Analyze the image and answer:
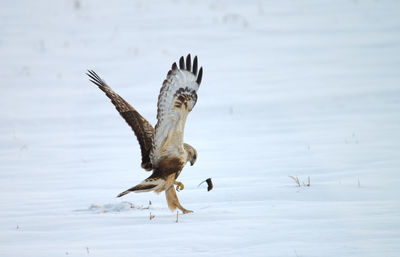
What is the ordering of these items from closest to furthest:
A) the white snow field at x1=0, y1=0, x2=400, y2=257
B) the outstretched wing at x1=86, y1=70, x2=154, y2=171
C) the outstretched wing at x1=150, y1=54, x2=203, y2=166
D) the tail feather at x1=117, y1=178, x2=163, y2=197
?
1. the white snow field at x1=0, y1=0, x2=400, y2=257
2. the outstretched wing at x1=150, y1=54, x2=203, y2=166
3. the tail feather at x1=117, y1=178, x2=163, y2=197
4. the outstretched wing at x1=86, y1=70, x2=154, y2=171

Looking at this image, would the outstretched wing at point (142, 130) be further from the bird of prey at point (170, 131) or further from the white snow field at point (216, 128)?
the white snow field at point (216, 128)

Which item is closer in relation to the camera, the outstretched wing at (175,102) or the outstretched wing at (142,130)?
the outstretched wing at (175,102)

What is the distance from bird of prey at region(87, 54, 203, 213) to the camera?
205 inches

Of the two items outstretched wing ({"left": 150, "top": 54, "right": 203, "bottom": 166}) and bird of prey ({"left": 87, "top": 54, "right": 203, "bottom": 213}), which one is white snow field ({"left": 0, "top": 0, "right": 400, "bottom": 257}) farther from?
outstretched wing ({"left": 150, "top": 54, "right": 203, "bottom": 166})

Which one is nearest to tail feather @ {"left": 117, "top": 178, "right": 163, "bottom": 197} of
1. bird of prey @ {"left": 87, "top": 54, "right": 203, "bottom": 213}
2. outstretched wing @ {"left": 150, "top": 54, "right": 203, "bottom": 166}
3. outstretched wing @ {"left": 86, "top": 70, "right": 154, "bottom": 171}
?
bird of prey @ {"left": 87, "top": 54, "right": 203, "bottom": 213}

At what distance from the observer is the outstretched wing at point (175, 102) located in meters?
5.18

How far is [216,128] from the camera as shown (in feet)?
33.7

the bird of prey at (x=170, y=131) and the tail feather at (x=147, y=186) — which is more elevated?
the bird of prey at (x=170, y=131)

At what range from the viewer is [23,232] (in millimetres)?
4902

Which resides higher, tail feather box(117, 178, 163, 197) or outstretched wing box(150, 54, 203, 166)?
outstretched wing box(150, 54, 203, 166)

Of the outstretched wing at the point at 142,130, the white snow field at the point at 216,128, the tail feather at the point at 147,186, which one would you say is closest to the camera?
the white snow field at the point at 216,128

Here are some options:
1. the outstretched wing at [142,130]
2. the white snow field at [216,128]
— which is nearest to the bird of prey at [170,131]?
the outstretched wing at [142,130]

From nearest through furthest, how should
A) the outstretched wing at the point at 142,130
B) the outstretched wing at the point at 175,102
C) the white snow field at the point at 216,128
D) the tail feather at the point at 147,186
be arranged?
1. the white snow field at the point at 216,128
2. the outstretched wing at the point at 175,102
3. the tail feather at the point at 147,186
4. the outstretched wing at the point at 142,130

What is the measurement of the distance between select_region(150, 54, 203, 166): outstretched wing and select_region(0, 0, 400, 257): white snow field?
678 mm
